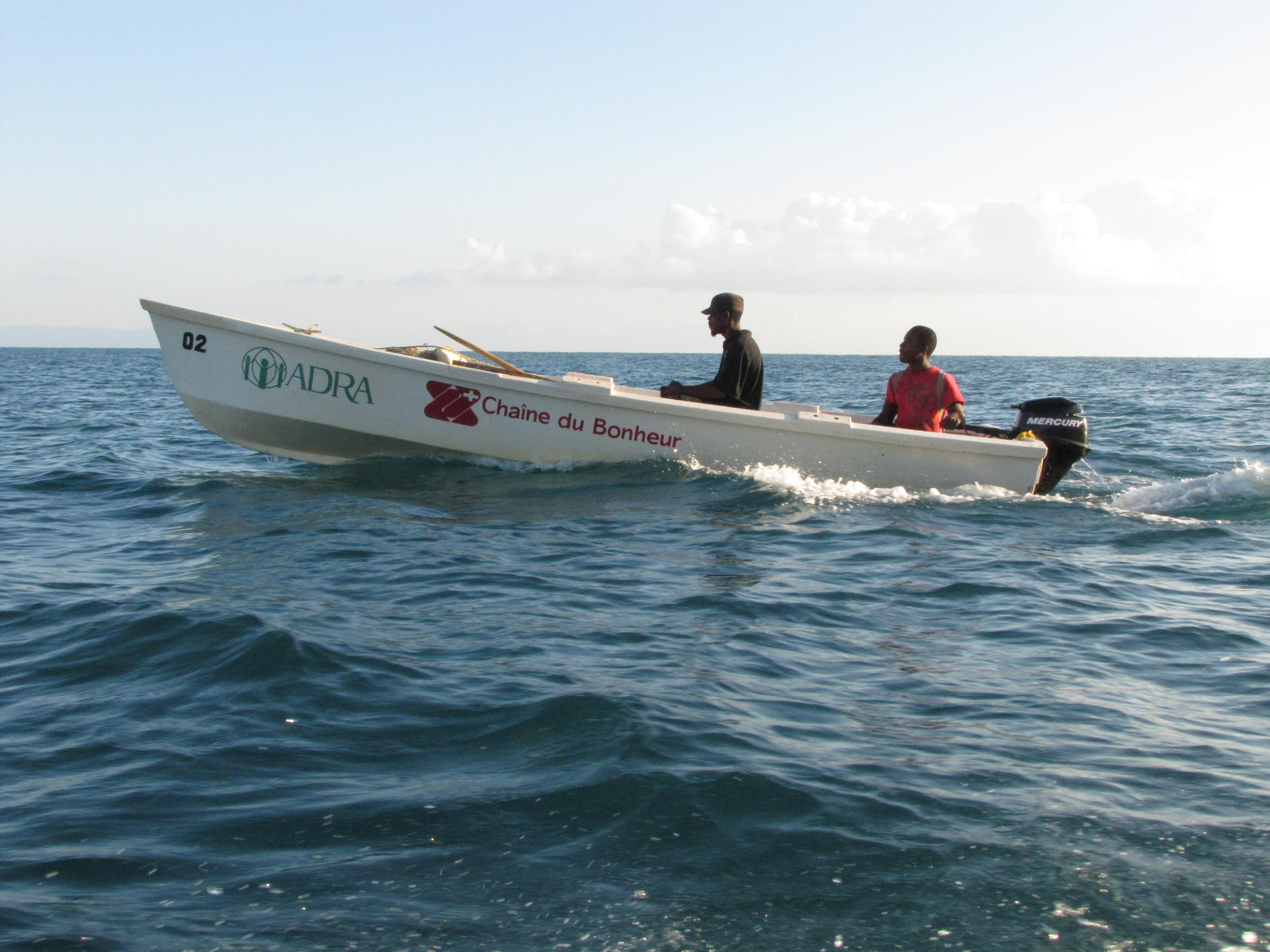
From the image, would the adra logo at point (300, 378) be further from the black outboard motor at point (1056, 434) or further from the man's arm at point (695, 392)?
the black outboard motor at point (1056, 434)

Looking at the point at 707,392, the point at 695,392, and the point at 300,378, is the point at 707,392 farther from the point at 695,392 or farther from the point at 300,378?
the point at 300,378

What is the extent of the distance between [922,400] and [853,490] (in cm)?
103

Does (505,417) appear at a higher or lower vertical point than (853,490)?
higher

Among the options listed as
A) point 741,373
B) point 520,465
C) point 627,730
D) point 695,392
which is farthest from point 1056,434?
point 627,730

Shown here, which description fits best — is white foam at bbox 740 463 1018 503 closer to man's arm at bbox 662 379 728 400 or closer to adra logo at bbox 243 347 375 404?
man's arm at bbox 662 379 728 400

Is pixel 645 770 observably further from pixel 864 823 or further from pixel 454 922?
pixel 454 922

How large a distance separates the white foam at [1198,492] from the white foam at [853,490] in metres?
1.08

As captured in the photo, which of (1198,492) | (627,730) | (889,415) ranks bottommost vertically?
(627,730)

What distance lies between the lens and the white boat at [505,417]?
8.91m

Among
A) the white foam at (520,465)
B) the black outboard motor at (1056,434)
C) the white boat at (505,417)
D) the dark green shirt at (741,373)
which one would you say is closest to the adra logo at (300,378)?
the white boat at (505,417)

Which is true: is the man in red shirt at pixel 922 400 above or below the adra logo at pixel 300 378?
above

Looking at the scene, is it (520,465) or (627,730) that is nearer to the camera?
(627,730)

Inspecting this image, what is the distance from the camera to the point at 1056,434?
30.6 ft

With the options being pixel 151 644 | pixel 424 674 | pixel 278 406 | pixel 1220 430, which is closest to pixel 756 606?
pixel 424 674
